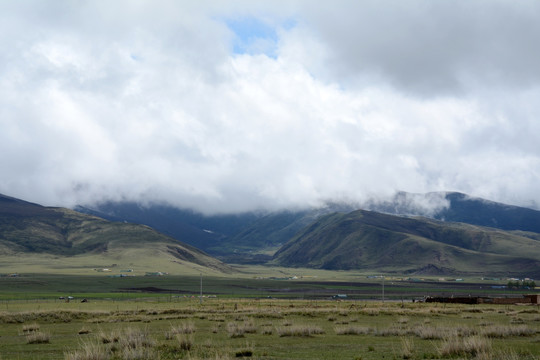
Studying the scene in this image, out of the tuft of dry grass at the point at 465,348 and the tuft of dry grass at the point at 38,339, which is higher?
the tuft of dry grass at the point at 465,348

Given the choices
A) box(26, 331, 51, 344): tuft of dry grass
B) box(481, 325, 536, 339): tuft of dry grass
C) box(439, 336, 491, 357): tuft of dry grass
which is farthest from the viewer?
box(26, 331, 51, 344): tuft of dry grass

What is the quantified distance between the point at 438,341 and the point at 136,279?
560 feet

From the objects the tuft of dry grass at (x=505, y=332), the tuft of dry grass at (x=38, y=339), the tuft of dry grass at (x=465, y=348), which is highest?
the tuft of dry grass at (x=465, y=348)

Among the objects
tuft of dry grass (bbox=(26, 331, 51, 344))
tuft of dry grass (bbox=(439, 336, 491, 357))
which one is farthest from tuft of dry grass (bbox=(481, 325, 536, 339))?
tuft of dry grass (bbox=(26, 331, 51, 344))

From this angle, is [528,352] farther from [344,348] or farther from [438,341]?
[344,348]

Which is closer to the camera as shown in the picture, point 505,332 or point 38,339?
point 505,332

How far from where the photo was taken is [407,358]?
20.2 meters

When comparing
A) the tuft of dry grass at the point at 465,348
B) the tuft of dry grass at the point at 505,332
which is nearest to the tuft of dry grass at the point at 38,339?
the tuft of dry grass at the point at 465,348

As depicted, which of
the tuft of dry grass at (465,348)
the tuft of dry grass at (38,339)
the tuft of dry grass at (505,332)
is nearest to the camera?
the tuft of dry grass at (465,348)

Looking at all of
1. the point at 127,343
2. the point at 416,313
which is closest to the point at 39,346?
the point at 127,343

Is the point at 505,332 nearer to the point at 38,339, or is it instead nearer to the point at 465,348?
the point at 465,348

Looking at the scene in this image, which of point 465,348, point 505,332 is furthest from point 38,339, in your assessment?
point 505,332

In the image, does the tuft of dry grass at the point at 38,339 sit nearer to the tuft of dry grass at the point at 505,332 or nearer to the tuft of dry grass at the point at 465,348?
the tuft of dry grass at the point at 465,348

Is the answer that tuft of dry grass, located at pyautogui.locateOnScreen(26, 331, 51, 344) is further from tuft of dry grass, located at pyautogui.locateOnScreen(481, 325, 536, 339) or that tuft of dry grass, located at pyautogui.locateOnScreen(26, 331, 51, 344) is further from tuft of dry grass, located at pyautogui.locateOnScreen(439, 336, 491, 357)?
tuft of dry grass, located at pyautogui.locateOnScreen(481, 325, 536, 339)
